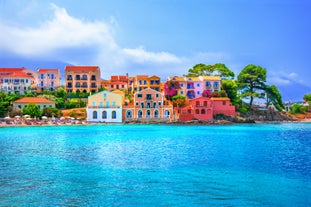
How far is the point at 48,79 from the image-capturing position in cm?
8250

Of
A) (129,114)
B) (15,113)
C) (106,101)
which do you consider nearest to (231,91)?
(129,114)

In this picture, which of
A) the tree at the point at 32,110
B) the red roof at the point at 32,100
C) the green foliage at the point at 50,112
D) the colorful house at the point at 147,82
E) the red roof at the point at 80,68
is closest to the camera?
the tree at the point at 32,110

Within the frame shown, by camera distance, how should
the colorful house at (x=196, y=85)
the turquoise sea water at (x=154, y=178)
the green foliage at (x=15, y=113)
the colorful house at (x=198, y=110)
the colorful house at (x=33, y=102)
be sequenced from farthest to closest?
the colorful house at (x=196, y=85)
the colorful house at (x=198, y=110)
the colorful house at (x=33, y=102)
the green foliage at (x=15, y=113)
the turquoise sea water at (x=154, y=178)

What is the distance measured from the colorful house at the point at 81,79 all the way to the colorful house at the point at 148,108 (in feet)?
52.8

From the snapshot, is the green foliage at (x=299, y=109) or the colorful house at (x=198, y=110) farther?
the green foliage at (x=299, y=109)

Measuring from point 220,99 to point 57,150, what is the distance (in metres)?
46.5

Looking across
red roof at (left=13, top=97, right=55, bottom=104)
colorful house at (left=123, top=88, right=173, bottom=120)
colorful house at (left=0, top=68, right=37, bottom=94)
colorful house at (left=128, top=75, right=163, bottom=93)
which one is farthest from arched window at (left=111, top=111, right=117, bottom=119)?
colorful house at (left=0, top=68, right=37, bottom=94)

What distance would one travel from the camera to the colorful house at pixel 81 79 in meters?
79.2

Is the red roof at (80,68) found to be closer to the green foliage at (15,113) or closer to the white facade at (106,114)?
the white facade at (106,114)

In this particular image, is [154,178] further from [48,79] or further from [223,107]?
[48,79]

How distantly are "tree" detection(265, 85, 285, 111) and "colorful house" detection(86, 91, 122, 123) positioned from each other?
34.6 meters

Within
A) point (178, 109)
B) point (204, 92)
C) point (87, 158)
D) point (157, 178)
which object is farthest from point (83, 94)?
point (157, 178)

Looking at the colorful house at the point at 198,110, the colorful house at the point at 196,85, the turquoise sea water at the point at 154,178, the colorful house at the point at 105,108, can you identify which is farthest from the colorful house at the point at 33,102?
the turquoise sea water at the point at 154,178

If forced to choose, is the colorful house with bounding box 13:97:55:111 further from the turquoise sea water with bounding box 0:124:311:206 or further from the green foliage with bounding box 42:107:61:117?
the turquoise sea water with bounding box 0:124:311:206
